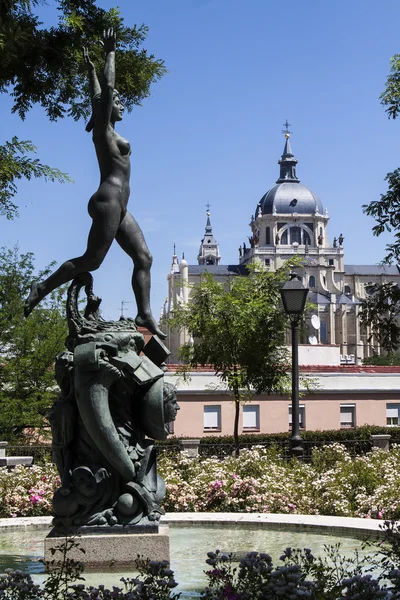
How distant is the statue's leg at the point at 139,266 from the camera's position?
8.54 m

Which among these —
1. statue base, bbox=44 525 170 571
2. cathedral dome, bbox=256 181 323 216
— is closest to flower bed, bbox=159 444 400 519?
statue base, bbox=44 525 170 571

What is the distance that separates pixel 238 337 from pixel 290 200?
475 ft

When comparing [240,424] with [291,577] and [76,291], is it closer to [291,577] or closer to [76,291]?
[76,291]

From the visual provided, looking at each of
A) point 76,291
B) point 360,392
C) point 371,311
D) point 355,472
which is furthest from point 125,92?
point 360,392

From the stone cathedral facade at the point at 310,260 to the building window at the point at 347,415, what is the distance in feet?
382

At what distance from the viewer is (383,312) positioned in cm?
1227

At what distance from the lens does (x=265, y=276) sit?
89.0ft

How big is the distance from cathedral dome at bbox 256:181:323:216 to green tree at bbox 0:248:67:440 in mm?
136119

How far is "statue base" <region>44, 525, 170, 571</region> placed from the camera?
24.6ft

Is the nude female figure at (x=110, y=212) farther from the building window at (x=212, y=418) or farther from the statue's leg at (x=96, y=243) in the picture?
the building window at (x=212, y=418)

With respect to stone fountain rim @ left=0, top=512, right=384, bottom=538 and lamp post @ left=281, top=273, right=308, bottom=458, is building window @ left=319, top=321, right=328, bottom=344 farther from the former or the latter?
stone fountain rim @ left=0, top=512, right=384, bottom=538

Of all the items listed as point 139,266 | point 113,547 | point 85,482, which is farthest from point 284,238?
point 113,547

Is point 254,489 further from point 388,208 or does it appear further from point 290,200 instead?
point 290,200

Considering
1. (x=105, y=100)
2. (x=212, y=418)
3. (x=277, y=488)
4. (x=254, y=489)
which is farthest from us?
(x=212, y=418)
